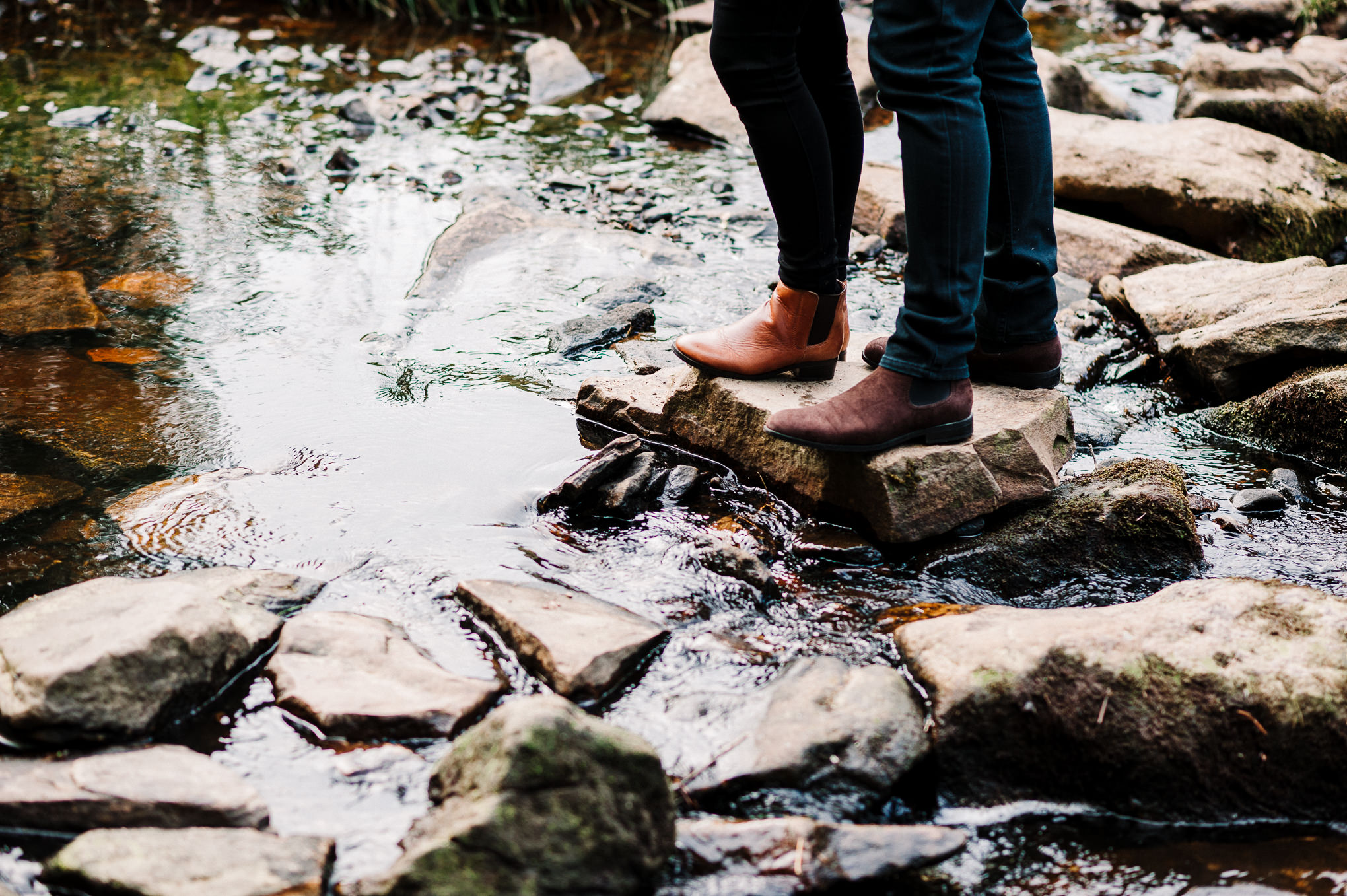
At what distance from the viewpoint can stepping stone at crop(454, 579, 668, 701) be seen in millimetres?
2039

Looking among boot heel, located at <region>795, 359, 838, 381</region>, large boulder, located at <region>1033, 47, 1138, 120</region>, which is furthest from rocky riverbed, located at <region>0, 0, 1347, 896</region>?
large boulder, located at <region>1033, 47, 1138, 120</region>

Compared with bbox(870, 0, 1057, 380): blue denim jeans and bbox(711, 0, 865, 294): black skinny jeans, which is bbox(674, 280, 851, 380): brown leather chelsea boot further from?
bbox(870, 0, 1057, 380): blue denim jeans

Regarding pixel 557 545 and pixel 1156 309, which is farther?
pixel 1156 309

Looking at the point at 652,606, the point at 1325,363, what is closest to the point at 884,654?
the point at 652,606

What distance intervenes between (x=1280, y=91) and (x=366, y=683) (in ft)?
19.9

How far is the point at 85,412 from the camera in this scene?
123 inches

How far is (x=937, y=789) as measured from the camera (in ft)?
6.32

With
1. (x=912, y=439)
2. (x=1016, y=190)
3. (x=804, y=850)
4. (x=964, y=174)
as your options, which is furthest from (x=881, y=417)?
(x=804, y=850)

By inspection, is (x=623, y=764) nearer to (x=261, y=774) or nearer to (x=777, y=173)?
(x=261, y=774)

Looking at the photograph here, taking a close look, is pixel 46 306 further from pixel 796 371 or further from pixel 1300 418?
pixel 1300 418

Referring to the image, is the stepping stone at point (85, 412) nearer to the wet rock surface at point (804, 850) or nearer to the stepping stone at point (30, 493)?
the stepping stone at point (30, 493)

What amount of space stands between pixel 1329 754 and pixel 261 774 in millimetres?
1889

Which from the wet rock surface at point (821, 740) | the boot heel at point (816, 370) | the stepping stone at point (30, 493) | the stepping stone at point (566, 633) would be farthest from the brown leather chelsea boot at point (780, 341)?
the stepping stone at point (30, 493)

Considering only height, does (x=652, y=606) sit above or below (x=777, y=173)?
below
